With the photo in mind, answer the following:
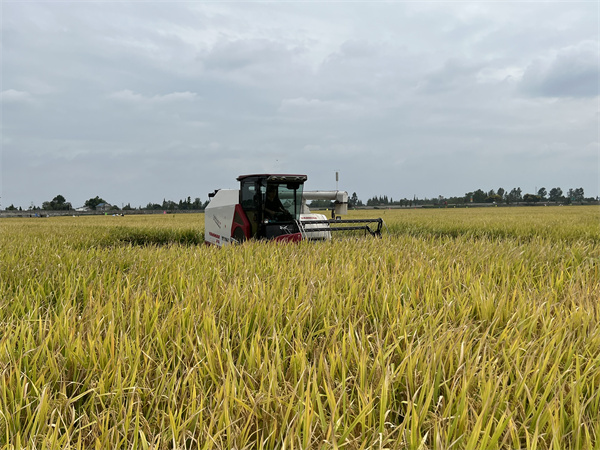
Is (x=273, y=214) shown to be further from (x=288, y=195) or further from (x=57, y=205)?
Answer: (x=57, y=205)

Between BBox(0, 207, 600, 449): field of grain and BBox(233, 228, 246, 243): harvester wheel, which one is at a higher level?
BBox(233, 228, 246, 243): harvester wheel

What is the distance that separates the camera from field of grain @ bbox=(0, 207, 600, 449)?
53.3 inches

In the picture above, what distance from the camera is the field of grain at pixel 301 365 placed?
135cm

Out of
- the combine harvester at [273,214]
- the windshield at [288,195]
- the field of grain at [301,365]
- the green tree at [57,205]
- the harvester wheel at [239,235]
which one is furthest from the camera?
the green tree at [57,205]

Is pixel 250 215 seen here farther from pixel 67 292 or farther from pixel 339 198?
pixel 67 292

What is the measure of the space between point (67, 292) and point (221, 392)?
247 centimetres

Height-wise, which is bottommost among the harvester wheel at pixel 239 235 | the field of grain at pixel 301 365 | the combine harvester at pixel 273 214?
the field of grain at pixel 301 365

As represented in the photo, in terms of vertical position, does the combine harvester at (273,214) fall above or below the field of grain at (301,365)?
above

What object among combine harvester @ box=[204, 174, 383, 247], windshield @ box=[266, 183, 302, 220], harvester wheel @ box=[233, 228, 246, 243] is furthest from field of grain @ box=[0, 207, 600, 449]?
harvester wheel @ box=[233, 228, 246, 243]

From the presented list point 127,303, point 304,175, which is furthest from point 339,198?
point 127,303

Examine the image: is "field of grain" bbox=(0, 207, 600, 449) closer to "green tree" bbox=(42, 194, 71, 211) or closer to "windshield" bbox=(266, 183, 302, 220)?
"windshield" bbox=(266, 183, 302, 220)

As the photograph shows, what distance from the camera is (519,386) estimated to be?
1594mm

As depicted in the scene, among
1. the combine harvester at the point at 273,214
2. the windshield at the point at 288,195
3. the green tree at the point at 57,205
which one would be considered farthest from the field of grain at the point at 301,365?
the green tree at the point at 57,205

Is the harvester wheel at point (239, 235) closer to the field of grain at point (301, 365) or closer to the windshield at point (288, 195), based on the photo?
the windshield at point (288, 195)
